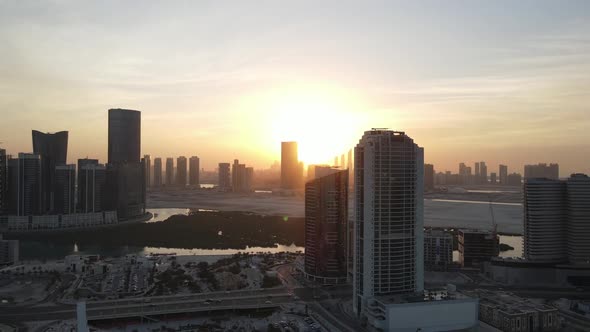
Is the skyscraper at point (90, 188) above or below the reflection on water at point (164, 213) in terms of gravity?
above

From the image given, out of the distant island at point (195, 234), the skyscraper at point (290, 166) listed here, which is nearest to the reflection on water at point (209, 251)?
the distant island at point (195, 234)

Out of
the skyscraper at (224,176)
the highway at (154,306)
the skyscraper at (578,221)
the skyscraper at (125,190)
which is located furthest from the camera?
the skyscraper at (224,176)

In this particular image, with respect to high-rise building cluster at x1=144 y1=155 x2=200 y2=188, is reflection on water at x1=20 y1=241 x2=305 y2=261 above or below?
below

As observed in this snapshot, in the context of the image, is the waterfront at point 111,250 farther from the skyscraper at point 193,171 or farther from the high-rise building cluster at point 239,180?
the skyscraper at point 193,171

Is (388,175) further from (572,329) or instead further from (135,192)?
(135,192)

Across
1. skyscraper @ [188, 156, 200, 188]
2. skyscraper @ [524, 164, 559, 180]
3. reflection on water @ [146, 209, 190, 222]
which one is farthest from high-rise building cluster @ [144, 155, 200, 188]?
skyscraper @ [524, 164, 559, 180]

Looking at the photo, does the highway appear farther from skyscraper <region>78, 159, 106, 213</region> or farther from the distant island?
skyscraper <region>78, 159, 106, 213</region>

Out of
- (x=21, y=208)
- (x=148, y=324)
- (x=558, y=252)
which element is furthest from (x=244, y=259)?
(x=21, y=208)
